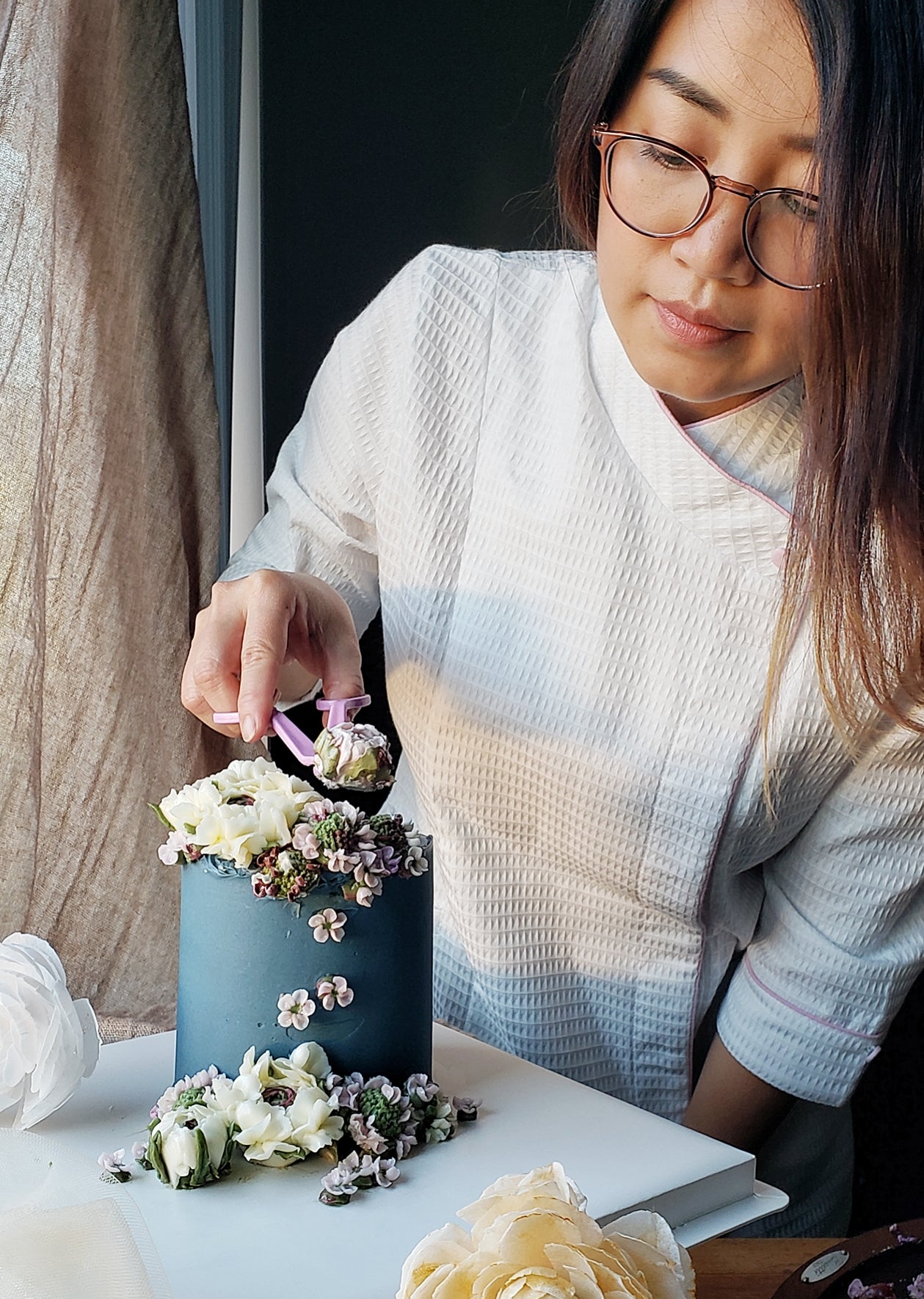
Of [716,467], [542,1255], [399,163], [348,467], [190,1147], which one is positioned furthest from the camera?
[399,163]

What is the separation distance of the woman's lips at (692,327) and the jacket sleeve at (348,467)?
283 millimetres

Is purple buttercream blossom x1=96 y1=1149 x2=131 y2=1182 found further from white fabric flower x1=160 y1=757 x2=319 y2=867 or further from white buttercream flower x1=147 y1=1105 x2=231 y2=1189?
white fabric flower x1=160 y1=757 x2=319 y2=867

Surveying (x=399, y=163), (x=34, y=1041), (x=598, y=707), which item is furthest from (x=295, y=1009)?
(x=399, y=163)

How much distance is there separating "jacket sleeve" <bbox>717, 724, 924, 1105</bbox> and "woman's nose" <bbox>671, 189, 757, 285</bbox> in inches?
15.7

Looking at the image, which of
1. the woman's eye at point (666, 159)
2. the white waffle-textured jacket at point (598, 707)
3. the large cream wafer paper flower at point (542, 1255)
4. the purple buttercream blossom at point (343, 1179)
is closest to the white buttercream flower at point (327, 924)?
the purple buttercream blossom at point (343, 1179)

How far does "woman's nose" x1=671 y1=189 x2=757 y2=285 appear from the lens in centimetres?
78

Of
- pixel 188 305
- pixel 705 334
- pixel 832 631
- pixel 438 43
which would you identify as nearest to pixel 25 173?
pixel 188 305

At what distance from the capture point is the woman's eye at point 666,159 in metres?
0.80

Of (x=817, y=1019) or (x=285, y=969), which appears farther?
(x=817, y=1019)

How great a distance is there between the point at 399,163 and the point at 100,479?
105 cm

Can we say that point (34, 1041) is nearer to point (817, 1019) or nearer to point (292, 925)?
point (292, 925)

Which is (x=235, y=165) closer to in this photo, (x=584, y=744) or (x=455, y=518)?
(x=455, y=518)

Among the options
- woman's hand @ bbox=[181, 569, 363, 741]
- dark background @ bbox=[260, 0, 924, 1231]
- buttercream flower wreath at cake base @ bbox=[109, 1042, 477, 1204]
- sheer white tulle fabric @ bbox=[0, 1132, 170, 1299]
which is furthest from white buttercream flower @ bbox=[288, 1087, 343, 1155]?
dark background @ bbox=[260, 0, 924, 1231]

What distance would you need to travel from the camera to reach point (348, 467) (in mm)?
1086
